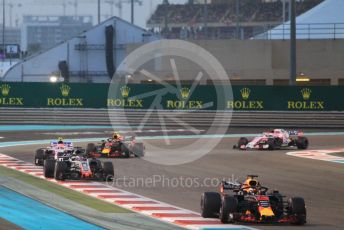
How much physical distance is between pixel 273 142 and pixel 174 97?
46.3 ft

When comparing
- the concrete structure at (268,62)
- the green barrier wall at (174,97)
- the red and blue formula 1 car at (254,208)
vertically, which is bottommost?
the red and blue formula 1 car at (254,208)

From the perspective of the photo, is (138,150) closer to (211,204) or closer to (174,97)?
(211,204)

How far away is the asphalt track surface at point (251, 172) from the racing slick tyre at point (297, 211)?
15 centimetres

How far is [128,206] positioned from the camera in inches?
720

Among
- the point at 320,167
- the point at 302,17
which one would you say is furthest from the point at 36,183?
the point at 302,17

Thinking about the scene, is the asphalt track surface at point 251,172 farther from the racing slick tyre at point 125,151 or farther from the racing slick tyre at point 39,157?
the racing slick tyre at point 39,157

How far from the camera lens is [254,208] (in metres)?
16.0

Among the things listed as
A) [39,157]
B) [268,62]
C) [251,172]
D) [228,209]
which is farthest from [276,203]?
[268,62]

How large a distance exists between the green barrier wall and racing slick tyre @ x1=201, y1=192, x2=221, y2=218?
1247 inches

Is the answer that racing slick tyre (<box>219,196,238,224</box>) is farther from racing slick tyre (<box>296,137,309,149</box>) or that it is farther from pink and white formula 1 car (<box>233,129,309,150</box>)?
racing slick tyre (<box>296,137,309,149</box>)

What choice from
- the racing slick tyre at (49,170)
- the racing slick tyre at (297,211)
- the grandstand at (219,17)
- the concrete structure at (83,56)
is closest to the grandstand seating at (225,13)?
the grandstand at (219,17)

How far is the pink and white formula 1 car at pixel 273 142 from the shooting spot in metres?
34.4

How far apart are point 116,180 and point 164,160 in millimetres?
6323

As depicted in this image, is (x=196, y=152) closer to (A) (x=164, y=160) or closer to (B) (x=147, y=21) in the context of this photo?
(A) (x=164, y=160)
